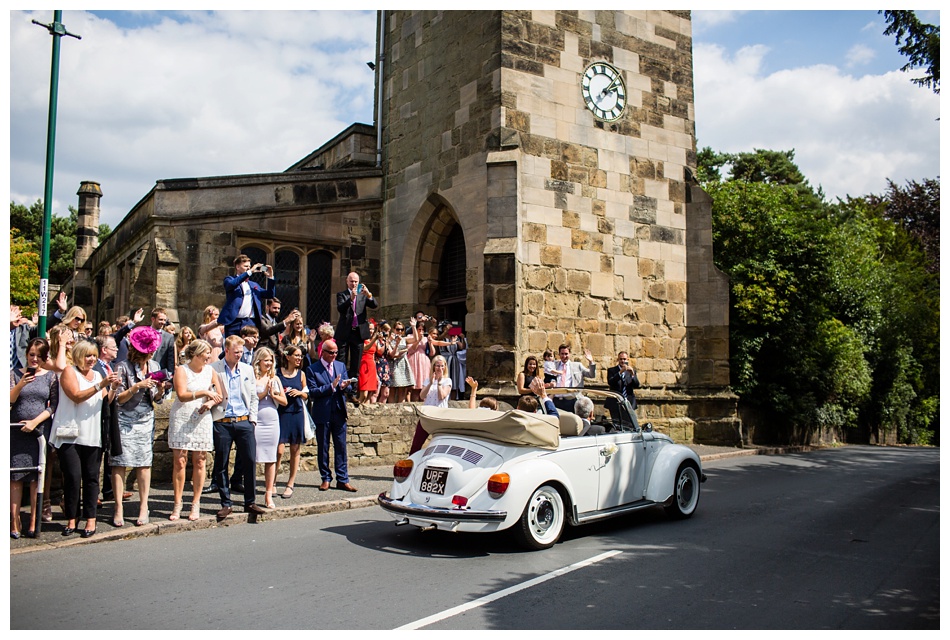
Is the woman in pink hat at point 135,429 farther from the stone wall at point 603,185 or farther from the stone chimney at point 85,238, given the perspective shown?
the stone chimney at point 85,238

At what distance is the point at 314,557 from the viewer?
6762 millimetres

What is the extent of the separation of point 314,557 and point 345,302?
634 cm

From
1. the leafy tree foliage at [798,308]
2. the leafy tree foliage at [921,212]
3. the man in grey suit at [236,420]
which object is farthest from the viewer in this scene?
the leafy tree foliage at [921,212]

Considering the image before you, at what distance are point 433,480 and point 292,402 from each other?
116 inches

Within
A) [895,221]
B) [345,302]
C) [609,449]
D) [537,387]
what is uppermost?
[895,221]

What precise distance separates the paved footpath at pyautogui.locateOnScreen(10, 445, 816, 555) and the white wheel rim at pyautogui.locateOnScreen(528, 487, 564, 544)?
3058mm

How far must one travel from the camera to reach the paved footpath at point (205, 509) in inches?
286

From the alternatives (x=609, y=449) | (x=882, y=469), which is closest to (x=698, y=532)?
(x=609, y=449)

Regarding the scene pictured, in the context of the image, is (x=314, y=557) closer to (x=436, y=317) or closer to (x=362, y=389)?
(x=362, y=389)

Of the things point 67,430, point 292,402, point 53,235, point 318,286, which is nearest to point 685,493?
point 292,402

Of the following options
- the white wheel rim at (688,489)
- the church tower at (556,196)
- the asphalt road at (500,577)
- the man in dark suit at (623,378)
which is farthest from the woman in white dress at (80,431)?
the man in dark suit at (623,378)

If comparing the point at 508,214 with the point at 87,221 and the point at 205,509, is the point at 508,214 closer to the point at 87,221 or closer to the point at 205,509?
the point at 205,509

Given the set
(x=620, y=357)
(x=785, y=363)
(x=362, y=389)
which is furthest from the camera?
(x=785, y=363)

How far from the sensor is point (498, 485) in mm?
6801
